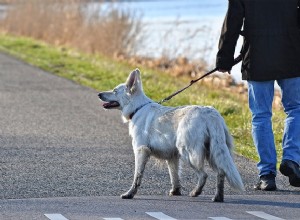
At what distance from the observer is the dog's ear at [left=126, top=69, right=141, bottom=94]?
1023cm

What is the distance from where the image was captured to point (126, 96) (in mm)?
10336

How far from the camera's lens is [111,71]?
22.7 m

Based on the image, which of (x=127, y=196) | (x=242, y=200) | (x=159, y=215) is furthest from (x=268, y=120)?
(x=159, y=215)

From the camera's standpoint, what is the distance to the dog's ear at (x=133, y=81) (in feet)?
33.6

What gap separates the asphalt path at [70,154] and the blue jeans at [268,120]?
29 centimetres

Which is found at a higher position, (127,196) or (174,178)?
(174,178)

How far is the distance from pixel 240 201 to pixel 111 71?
13.2 meters

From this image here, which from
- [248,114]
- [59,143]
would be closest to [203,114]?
[59,143]

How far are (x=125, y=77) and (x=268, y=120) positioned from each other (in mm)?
10940

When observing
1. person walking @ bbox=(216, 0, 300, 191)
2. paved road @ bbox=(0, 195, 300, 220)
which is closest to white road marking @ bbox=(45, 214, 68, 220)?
paved road @ bbox=(0, 195, 300, 220)

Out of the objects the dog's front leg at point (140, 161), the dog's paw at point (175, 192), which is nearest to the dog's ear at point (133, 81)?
the dog's front leg at point (140, 161)

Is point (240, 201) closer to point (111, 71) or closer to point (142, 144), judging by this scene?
point (142, 144)

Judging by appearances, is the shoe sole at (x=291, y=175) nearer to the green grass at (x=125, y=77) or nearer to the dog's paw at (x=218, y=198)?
the dog's paw at (x=218, y=198)

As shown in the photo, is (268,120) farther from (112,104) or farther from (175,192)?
(112,104)
